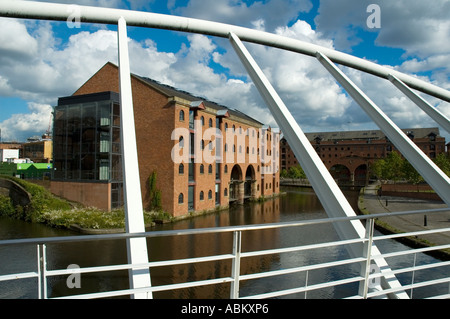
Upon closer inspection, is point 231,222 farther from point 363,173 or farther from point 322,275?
point 363,173

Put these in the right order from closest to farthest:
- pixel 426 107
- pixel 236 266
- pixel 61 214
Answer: pixel 236 266 → pixel 426 107 → pixel 61 214

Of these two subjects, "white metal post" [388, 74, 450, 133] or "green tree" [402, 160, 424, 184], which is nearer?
"white metal post" [388, 74, 450, 133]

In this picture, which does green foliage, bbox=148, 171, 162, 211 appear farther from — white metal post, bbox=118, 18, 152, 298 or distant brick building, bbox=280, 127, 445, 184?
distant brick building, bbox=280, 127, 445, 184

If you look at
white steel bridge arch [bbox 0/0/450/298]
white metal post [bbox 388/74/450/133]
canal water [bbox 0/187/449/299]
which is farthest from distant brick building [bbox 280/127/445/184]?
white steel bridge arch [bbox 0/0/450/298]

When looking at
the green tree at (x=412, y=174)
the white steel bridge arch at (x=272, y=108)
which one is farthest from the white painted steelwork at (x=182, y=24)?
the green tree at (x=412, y=174)

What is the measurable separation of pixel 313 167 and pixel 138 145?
62.5 ft

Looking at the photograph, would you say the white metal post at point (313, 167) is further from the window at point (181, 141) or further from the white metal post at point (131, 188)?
the window at point (181, 141)

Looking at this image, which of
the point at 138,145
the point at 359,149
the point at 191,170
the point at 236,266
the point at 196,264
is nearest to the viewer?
the point at 236,266

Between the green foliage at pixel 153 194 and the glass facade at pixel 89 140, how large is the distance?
196 cm

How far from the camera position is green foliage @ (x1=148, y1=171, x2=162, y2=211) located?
20.4m

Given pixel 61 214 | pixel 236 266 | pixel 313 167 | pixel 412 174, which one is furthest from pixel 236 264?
pixel 412 174

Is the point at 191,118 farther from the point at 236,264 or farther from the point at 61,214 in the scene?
the point at 236,264

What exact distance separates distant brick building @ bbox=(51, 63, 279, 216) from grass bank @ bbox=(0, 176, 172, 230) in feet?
3.69

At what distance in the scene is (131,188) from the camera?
10.8ft
